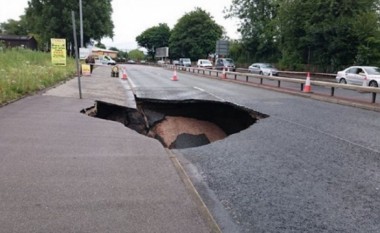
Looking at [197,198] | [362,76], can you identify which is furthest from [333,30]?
[197,198]

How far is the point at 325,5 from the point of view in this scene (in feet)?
125

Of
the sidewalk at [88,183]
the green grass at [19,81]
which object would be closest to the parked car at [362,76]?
the green grass at [19,81]

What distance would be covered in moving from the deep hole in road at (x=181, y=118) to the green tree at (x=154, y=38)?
325 feet

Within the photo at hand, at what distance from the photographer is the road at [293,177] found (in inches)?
168

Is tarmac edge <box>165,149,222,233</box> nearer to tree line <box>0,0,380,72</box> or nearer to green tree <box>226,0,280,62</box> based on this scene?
tree line <box>0,0,380,72</box>

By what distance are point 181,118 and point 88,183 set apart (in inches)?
392

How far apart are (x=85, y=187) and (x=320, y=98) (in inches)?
531

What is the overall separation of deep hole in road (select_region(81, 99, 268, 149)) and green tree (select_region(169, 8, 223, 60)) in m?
71.7

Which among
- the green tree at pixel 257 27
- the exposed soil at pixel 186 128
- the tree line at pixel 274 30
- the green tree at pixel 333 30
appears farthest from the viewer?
the green tree at pixel 257 27

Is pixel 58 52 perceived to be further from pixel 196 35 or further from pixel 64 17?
pixel 196 35

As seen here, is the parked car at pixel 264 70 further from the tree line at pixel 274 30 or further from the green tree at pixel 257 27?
the green tree at pixel 257 27

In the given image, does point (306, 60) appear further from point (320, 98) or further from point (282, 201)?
point (282, 201)

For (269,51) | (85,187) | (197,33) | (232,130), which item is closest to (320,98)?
(232,130)

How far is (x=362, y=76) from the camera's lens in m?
25.0
